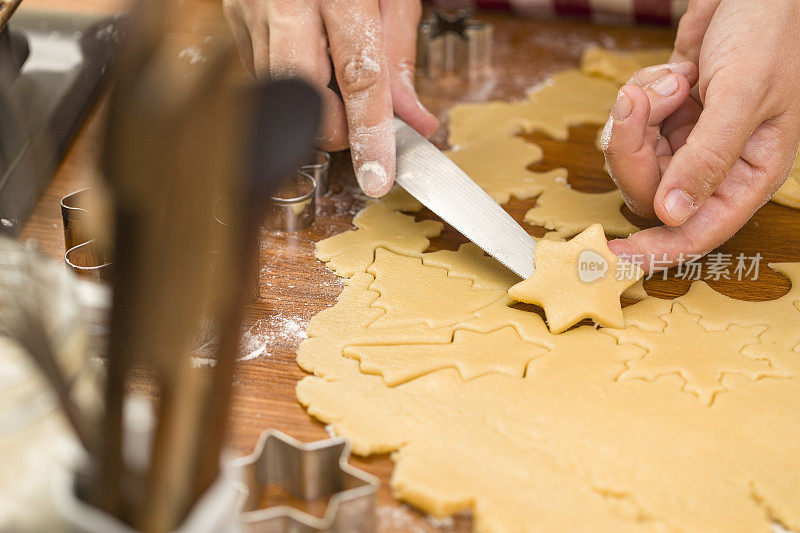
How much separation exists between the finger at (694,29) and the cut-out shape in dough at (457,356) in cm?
65

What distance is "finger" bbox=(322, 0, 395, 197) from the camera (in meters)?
1.16

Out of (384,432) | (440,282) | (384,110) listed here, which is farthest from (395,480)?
(384,110)

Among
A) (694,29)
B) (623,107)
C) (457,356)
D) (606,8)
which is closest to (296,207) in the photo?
(457,356)

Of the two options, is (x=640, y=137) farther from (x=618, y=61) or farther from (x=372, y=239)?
(x=618, y=61)

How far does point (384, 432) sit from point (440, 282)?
0.32 metres

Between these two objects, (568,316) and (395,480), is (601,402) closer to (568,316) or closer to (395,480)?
(568,316)

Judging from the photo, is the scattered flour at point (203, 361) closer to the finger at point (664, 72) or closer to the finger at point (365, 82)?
the finger at point (365, 82)

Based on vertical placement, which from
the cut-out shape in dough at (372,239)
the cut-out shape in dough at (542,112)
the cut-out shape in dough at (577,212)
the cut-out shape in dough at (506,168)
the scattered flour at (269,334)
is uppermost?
the scattered flour at (269,334)

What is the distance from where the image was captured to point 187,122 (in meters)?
0.42

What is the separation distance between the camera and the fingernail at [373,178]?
3.84 feet

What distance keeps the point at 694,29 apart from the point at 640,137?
0.33m

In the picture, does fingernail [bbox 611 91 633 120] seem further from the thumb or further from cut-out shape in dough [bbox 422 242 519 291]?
cut-out shape in dough [bbox 422 242 519 291]

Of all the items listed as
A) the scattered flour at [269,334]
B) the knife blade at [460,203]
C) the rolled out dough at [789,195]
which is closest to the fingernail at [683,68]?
the rolled out dough at [789,195]

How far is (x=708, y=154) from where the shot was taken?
104 centimetres
